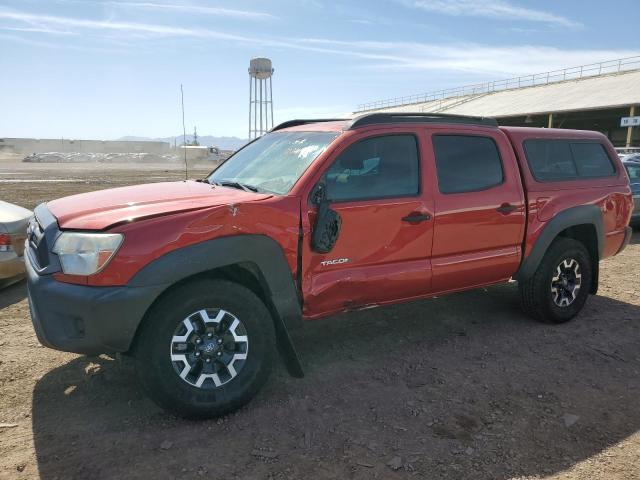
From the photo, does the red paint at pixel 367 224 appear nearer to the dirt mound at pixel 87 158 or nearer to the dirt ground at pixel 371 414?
the dirt ground at pixel 371 414

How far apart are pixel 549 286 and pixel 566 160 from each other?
4.07ft

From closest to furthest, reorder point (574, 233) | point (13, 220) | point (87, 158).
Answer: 1. point (574, 233)
2. point (13, 220)
3. point (87, 158)

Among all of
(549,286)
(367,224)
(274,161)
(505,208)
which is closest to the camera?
(367,224)

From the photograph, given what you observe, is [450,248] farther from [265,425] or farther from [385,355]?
[265,425]

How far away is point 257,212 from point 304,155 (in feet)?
2.43

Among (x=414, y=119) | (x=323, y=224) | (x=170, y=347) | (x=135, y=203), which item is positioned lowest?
(x=170, y=347)

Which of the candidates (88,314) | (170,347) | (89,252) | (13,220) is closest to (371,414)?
(170,347)

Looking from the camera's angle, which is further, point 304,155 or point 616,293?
point 616,293

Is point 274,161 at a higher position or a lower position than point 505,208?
higher

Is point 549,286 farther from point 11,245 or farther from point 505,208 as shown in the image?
point 11,245

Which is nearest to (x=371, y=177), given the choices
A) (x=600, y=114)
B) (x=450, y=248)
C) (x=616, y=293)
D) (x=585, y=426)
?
(x=450, y=248)

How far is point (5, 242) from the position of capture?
17.3 feet

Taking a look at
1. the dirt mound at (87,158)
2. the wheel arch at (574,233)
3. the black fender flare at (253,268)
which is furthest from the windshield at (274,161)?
the dirt mound at (87,158)

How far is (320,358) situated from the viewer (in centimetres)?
403
